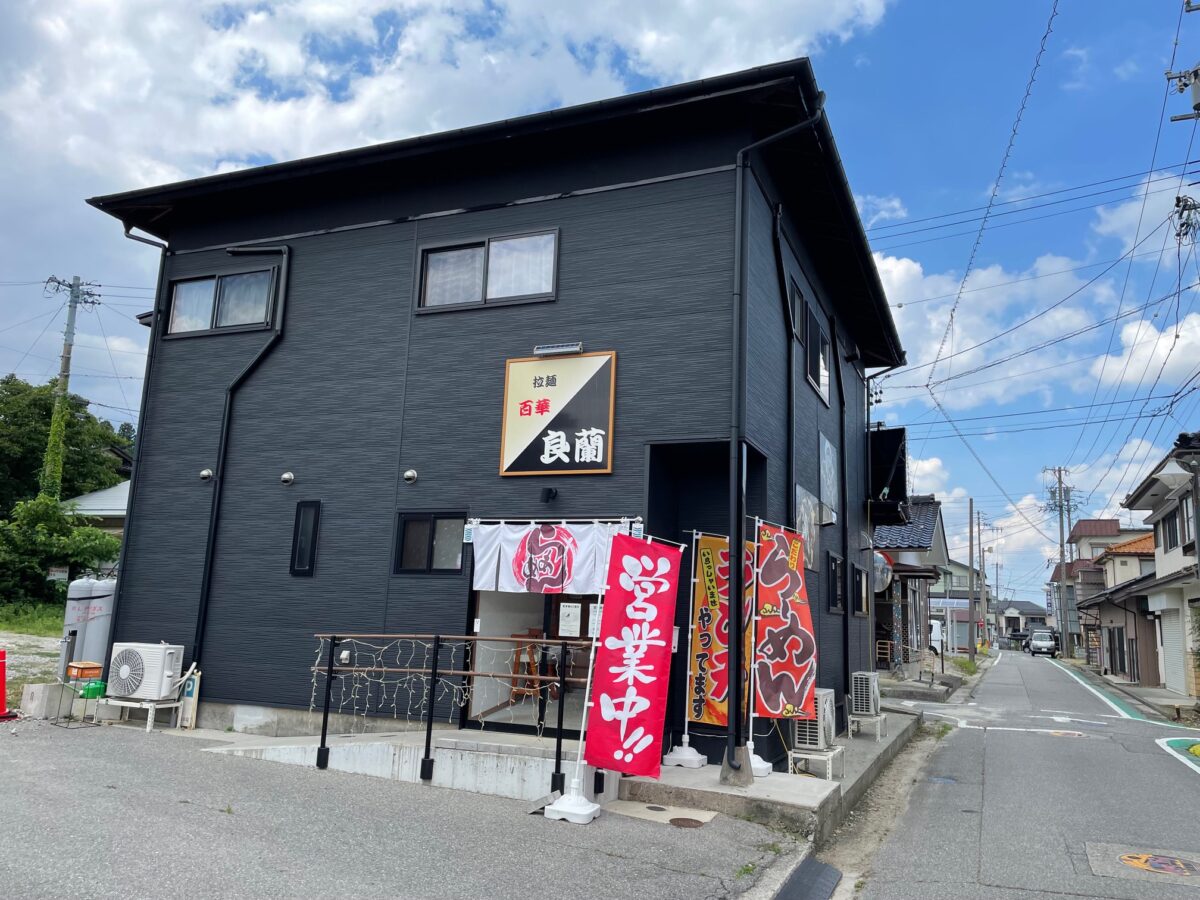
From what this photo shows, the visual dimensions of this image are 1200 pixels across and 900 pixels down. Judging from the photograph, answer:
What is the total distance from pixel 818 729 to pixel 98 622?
975cm

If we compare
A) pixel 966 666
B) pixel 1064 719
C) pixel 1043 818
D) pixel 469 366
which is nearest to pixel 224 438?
pixel 469 366

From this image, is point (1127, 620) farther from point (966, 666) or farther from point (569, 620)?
point (569, 620)

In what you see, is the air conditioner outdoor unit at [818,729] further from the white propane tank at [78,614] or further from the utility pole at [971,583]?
the utility pole at [971,583]

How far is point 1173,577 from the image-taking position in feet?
74.0

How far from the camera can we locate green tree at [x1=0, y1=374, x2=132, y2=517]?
30.9m

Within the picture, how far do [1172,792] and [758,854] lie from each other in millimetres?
6412

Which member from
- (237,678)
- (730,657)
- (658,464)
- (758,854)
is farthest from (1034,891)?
(237,678)

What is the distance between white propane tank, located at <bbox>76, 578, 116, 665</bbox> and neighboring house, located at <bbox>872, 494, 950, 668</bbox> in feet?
57.7

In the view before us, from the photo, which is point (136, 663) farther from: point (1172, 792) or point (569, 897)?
point (1172, 792)

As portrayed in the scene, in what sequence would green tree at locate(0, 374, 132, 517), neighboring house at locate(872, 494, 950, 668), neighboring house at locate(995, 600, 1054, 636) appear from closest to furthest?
neighboring house at locate(872, 494, 950, 668), green tree at locate(0, 374, 132, 517), neighboring house at locate(995, 600, 1054, 636)

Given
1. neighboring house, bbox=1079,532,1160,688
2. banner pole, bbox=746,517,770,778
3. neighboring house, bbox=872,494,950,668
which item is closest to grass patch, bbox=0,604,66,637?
banner pole, bbox=746,517,770,778

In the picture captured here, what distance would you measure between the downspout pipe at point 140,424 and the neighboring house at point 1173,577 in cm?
2090

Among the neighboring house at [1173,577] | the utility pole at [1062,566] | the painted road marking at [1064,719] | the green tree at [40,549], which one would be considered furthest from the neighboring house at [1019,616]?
the green tree at [40,549]

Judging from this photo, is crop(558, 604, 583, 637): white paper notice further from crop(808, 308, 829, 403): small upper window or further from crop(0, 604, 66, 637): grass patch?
crop(0, 604, 66, 637): grass patch
